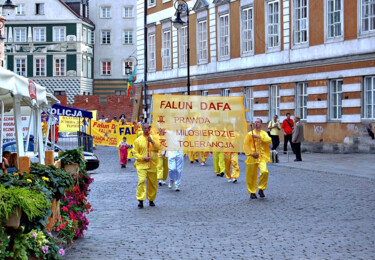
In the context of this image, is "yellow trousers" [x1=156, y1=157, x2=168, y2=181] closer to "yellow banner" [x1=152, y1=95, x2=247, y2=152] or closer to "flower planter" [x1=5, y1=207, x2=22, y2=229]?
"yellow banner" [x1=152, y1=95, x2=247, y2=152]

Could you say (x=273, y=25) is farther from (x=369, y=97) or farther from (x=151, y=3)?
(x=151, y=3)

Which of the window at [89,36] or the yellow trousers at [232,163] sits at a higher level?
the window at [89,36]

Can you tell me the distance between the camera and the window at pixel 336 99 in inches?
1332

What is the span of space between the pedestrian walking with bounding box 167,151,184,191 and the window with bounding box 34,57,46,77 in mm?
65108

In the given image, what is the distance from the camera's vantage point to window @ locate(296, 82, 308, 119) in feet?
120

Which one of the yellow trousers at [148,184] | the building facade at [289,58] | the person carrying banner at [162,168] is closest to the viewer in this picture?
the yellow trousers at [148,184]

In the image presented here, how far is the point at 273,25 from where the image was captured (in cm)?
3888

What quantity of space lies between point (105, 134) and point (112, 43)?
50.0 metres

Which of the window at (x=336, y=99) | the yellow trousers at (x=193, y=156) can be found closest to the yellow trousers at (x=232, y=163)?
the yellow trousers at (x=193, y=156)

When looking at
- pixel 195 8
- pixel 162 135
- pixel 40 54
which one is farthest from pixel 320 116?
pixel 40 54

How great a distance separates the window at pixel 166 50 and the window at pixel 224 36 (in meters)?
7.13

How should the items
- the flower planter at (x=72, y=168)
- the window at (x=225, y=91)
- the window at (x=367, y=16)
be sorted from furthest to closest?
the window at (x=225, y=91) → the window at (x=367, y=16) → the flower planter at (x=72, y=168)

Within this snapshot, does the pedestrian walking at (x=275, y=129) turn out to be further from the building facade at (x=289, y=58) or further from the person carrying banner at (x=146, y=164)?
the person carrying banner at (x=146, y=164)

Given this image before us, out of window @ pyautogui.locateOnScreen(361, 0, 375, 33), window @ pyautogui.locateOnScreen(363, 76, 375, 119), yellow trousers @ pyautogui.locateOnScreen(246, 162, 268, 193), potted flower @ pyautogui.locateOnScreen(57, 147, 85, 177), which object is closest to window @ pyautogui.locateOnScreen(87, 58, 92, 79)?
window @ pyautogui.locateOnScreen(361, 0, 375, 33)
